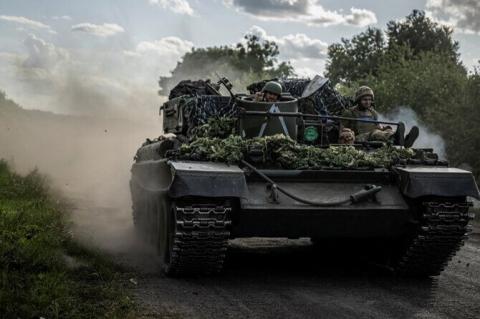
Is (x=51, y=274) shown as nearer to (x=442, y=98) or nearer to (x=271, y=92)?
(x=271, y=92)

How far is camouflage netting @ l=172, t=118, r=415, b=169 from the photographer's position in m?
8.83

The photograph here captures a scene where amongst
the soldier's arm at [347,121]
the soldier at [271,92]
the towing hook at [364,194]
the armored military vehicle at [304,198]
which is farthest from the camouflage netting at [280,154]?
the soldier's arm at [347,121]

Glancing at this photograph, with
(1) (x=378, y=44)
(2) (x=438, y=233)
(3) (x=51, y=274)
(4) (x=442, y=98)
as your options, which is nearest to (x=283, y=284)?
(2) (x=438, y=233)

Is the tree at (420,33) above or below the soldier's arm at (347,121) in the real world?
above

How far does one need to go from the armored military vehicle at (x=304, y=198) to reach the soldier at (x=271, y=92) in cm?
48

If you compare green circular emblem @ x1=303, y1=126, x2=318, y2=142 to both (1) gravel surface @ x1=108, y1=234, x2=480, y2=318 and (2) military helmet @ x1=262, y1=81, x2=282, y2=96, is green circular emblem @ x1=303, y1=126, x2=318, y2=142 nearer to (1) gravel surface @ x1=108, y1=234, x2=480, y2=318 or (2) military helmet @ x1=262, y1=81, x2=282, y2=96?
(2) military helmet @ x1=262, y1=81, x2=282, y2=96

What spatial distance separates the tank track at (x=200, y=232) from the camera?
804 centimetres

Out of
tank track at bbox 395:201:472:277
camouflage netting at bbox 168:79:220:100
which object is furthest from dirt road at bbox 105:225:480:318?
camouflage netting at bbox 168:79:220:100

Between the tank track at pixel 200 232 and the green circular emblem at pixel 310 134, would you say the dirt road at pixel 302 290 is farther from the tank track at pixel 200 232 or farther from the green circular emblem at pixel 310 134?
the green circular emblem at pixel 310 134

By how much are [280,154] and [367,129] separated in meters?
2.44

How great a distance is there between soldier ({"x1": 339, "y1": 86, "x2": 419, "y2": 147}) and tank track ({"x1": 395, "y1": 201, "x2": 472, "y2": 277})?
1.78 m

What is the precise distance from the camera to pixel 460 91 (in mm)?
21281

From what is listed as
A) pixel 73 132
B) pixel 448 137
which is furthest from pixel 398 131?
pixel 73 132

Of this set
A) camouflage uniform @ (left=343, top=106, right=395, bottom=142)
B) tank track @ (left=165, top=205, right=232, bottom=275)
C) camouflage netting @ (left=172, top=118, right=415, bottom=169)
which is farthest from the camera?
camouflage uniform @ (left=343, top=106, right=395, bottom=142)
